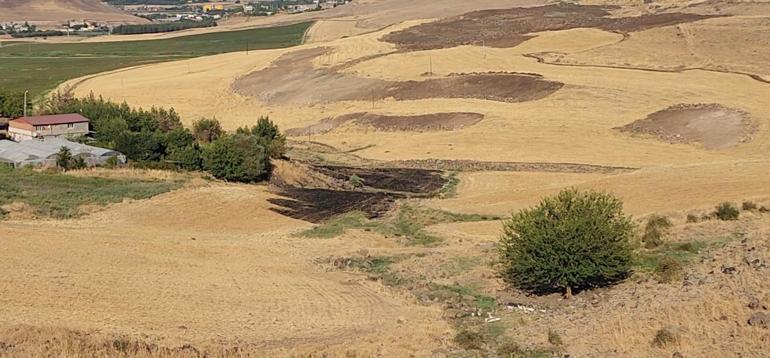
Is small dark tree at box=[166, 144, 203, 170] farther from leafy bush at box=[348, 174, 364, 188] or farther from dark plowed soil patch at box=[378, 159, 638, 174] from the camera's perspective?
dark plowed soil patch at box=[378, 159, 638, 174]

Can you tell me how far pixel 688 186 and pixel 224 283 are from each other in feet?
85.4

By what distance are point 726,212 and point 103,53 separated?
476 ft

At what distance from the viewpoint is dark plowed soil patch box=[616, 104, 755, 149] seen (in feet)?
237

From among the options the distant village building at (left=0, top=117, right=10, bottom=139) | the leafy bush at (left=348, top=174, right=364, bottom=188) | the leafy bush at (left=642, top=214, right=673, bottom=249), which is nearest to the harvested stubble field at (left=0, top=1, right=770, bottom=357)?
the leafy bush at (left=642, top=214, right=673, bottom=249)

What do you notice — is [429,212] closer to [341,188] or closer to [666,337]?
[341,188]

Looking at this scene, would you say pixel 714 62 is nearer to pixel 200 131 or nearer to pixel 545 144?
pixel 545 144

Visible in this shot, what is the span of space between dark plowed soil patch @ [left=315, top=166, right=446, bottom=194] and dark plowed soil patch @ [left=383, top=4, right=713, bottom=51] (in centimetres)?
5416

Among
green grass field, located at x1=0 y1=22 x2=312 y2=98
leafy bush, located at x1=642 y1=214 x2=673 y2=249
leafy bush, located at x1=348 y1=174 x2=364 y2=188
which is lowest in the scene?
green grass field, located at x1=0 y1=22 x2=312 y2=98

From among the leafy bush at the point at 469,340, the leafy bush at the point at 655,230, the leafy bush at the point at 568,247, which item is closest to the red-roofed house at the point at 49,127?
the leafy bush at the point at 655,230

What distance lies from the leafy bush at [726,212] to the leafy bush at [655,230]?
6.36ft

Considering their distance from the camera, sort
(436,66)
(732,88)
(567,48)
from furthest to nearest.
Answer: (567,48), (436,66), (732,88)

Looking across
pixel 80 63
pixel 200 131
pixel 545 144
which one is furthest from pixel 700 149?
Result: pixel 80 63

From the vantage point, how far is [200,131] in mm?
78188

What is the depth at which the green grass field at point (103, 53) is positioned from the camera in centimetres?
13288
